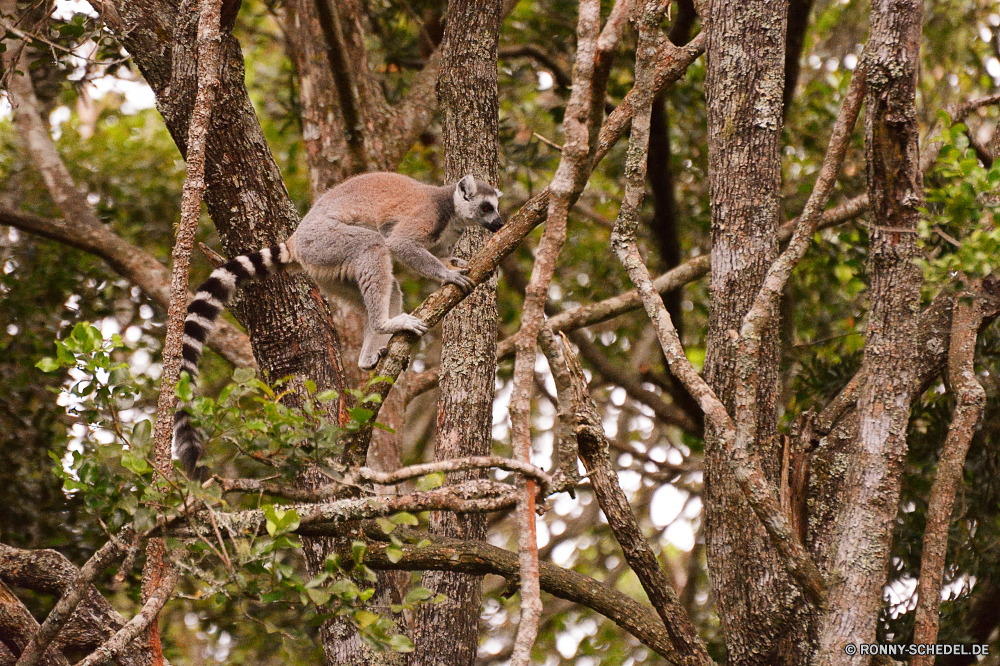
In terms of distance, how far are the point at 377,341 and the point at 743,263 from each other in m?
2.68

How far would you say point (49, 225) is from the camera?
6.60 m

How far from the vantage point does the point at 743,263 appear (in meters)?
4.21

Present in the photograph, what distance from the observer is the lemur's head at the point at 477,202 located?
5.46 meters

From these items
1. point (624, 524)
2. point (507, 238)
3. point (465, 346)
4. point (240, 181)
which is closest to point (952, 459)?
point (624, 524)

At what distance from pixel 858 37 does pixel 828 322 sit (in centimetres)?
393

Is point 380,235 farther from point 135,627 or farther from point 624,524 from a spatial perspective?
point 135,627

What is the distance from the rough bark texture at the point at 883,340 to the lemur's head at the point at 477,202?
8.56 feet

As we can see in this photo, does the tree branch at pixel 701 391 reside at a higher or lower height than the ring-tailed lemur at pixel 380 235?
lower

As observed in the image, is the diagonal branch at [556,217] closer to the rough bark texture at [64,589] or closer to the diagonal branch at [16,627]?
the rough bark texture at [64,589]

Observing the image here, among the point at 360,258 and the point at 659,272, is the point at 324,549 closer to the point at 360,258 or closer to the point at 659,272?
the point at 360,258

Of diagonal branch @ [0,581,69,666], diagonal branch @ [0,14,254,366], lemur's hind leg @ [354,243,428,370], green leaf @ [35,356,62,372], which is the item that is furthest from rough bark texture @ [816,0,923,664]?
diagonal branch @ [0,14,254,366]

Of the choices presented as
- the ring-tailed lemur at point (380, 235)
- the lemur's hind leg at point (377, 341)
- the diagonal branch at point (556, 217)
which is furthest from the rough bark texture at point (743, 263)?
the lemur's hind leg at point (377, 341)

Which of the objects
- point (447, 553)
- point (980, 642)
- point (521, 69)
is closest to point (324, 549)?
point (447, 553)

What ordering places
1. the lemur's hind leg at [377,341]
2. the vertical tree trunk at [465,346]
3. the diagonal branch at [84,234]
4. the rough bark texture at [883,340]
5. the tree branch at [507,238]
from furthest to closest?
the diagonal branch at [84,234] → the lemur's hind leg at [377,341] → the vertical tree trunk at [465,346] → the tree branch at [507,238] → the rough bark texture at [883,340]
